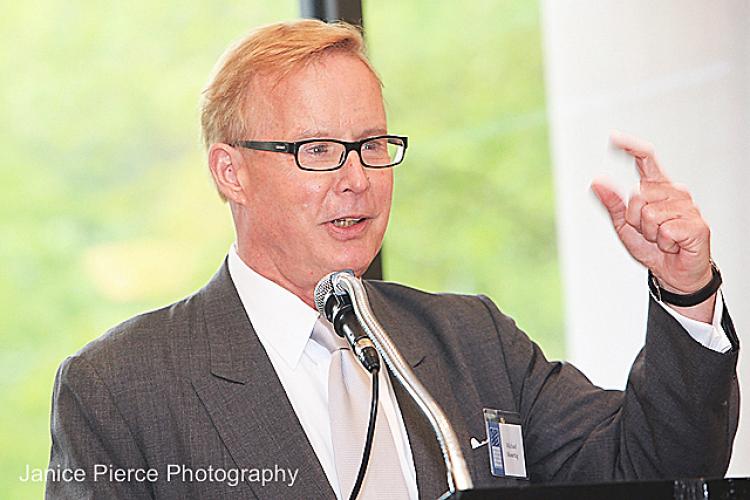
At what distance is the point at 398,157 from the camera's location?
7.87 feet

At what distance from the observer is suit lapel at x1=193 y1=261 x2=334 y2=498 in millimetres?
2109

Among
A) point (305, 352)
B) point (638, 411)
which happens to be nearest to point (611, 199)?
point (638, 411)

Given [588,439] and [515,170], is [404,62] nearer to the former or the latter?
[515,170]

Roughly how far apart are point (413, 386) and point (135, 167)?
144 centimetres

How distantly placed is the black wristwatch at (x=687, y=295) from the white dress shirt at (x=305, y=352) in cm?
2

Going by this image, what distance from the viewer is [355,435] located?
216cm

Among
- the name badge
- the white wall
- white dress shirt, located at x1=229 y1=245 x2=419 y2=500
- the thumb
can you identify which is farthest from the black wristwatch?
the white wall

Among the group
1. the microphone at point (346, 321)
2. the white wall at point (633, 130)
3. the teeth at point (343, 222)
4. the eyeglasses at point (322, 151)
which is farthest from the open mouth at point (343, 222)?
the white wall at point (633, 130)

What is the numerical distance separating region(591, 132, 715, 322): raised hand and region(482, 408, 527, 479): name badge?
44 cm

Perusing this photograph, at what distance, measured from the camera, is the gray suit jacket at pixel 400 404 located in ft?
6.93

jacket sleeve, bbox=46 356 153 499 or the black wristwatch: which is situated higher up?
the black wristwatch

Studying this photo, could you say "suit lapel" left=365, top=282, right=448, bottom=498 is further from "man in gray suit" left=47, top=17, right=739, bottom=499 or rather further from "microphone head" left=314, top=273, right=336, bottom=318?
"microphone head" left=314, top=273, right=336, bottom=318

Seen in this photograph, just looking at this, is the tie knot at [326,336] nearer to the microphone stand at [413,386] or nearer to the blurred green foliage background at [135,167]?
Result: the microphone stand at [413,386]

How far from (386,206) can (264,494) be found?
0.62 m
